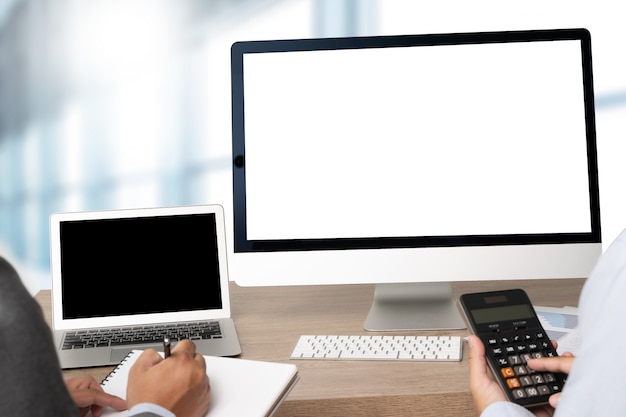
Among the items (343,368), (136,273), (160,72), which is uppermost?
(160,72)

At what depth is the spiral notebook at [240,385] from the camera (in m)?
0.97

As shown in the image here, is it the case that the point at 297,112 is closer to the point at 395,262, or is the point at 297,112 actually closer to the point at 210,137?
the point at 395,262

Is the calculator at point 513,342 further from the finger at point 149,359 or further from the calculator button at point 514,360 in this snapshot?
the finger at point 149,359

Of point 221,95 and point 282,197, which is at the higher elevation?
point 221,95

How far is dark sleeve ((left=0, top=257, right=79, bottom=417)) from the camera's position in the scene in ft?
1.84

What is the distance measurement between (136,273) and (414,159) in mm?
536

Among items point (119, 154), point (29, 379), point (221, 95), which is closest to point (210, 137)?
point (221, 95)

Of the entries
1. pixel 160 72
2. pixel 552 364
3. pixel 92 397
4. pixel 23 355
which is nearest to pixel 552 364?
pixel 552 364

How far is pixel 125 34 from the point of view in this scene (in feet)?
10.4

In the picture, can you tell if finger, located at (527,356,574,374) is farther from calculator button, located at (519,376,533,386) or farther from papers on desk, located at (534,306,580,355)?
papers on desk, located at (534,306,580,355)

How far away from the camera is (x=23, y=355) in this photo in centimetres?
57

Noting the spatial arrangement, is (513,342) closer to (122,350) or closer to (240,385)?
(240,385)

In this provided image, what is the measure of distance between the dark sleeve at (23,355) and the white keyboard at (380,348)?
67 cm

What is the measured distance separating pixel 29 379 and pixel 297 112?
2.76 ft
